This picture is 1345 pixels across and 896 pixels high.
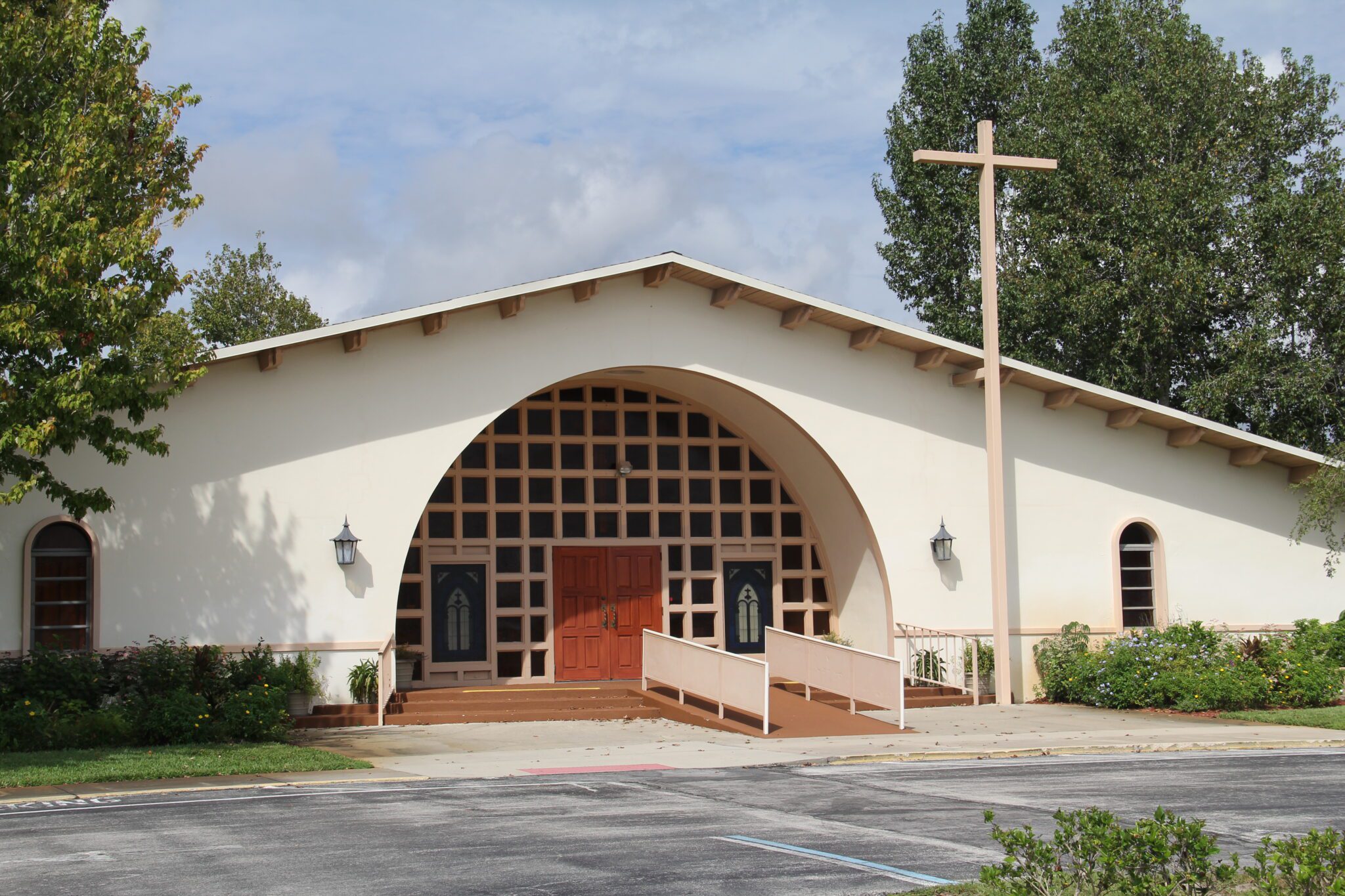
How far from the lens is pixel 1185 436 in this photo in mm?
21484

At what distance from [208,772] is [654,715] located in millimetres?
6845

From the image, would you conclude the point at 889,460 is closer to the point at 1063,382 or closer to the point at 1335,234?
the point at 1063,382

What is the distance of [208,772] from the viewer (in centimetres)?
1293

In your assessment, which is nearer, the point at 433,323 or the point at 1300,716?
the point at 1300,716

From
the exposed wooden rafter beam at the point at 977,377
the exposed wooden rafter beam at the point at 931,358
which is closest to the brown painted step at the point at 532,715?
the exposed wooden rafter beam at the point at 931,358

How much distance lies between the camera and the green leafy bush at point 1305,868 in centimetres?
640

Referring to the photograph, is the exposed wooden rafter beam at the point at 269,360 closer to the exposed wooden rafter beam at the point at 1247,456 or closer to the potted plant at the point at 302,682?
the potted plant at the point at 302,682

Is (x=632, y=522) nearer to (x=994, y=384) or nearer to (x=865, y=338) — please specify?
(x=865, y=338)

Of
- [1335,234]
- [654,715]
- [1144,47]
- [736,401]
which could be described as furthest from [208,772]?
[1144,47]

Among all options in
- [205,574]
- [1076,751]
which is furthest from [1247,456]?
[205,574]

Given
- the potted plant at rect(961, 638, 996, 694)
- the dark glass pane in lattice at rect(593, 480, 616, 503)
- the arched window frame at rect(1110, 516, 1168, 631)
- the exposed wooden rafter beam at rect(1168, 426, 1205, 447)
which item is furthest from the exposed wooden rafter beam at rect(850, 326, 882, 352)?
the exposed wooden rafter beam at rect(1168, 426, 1205, 447)

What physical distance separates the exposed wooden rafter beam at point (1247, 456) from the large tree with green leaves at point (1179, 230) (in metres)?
6.61

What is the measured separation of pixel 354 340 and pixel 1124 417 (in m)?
11.5

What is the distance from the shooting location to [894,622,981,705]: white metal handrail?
20.3m
